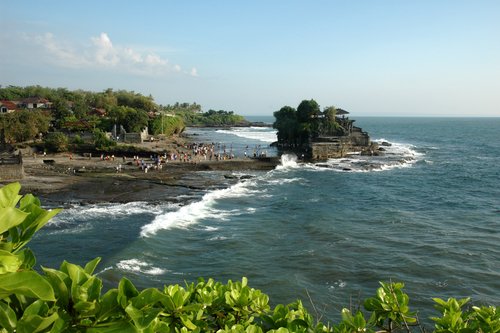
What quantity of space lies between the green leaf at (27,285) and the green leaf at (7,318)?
1.01 feet

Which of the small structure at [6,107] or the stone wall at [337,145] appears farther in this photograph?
the small structure at [6,107]

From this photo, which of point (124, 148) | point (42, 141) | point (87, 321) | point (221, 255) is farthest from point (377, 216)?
point (42, 141)

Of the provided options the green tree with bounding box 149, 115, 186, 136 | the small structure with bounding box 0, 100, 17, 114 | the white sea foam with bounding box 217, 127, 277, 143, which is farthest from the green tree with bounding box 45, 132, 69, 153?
the white sea foam with bounding box 217, 127, 277, 143

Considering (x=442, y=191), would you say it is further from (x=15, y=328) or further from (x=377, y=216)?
(x=15, y=328)

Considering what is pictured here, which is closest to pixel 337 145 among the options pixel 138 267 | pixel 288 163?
pixel 288 163

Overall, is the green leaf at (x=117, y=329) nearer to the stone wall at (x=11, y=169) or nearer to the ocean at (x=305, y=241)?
the ocean at (x=305, y=241)

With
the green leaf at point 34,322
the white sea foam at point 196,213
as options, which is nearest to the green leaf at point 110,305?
the green leaf at point 34,322

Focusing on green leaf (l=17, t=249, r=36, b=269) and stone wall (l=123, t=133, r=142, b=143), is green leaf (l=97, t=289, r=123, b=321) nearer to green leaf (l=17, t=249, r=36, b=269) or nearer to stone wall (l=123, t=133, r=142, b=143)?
green leaf (l=17, t=249, r=36, b=269)

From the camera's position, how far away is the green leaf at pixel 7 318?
95.2 inches

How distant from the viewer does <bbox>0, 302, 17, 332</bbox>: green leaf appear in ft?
7.93

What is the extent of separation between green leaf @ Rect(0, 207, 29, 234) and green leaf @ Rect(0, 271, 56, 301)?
0.26 metres

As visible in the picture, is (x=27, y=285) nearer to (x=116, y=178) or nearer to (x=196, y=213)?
(x=196, y=213)

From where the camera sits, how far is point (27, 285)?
2.18 m

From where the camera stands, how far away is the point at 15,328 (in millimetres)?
2467
